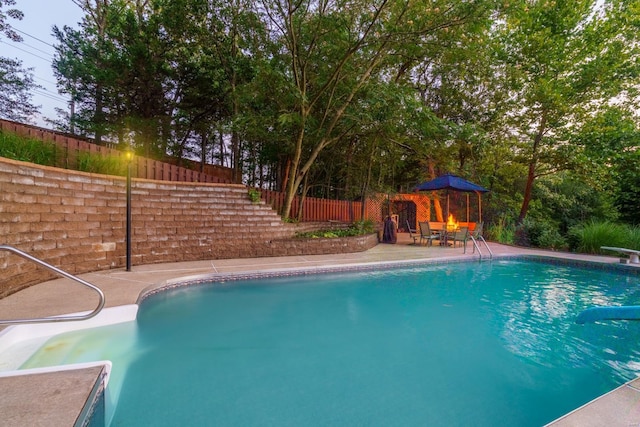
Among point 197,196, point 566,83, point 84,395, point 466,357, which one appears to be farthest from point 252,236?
point 566,83

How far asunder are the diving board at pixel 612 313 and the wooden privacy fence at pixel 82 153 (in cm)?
653

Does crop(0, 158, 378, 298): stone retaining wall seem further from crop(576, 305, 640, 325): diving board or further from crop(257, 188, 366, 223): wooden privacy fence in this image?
crop(576, 305, 640, 325): diving board

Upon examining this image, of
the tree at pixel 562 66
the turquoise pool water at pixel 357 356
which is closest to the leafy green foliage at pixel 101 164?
the turquoise pool water at pixel 357 356

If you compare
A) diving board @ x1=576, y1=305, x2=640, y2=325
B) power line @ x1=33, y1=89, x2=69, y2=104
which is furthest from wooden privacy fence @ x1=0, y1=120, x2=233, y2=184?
power line @ x1=33, y1=89, x2=69, y2=104

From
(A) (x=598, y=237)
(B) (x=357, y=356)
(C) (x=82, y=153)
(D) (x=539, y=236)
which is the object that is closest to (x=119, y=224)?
(C) (x=82, y=153)

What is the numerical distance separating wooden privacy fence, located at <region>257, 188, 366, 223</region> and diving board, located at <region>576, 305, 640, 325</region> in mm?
7055

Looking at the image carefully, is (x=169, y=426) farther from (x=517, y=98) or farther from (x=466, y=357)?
(x=517, y=98)

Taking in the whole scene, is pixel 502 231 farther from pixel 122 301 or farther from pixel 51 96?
pixel 51 96

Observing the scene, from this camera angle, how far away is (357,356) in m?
3.13

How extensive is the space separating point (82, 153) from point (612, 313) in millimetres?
6763

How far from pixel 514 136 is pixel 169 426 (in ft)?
43.7

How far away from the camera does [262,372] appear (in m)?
2.78

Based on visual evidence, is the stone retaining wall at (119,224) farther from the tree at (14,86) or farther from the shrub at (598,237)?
the tree at (14,86)

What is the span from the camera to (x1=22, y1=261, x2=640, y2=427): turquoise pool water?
2299 mm
